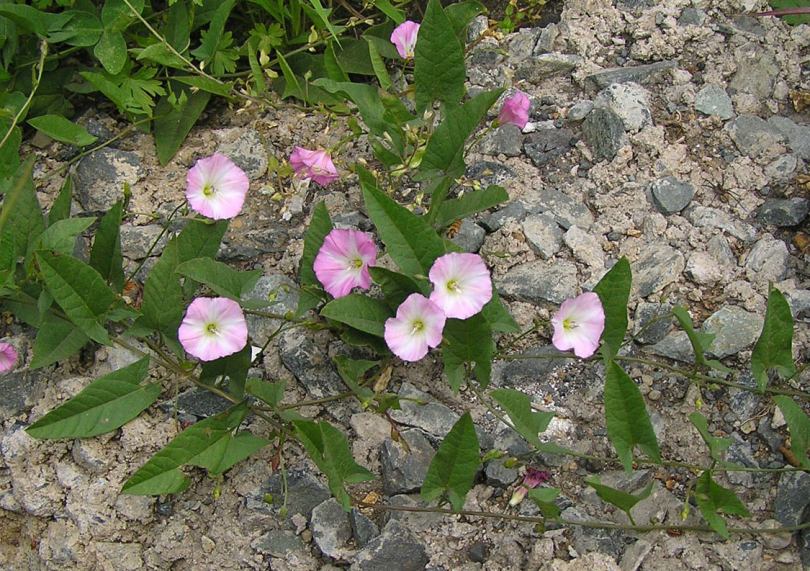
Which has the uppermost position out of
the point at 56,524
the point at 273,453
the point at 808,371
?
the point at 808,371

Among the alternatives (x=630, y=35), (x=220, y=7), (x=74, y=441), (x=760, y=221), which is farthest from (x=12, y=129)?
(x=760, y=221)

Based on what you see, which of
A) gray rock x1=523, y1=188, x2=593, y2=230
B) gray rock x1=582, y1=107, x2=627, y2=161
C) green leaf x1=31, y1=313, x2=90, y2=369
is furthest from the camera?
gray rock x1=582, y1=107, x2=627, y2=161

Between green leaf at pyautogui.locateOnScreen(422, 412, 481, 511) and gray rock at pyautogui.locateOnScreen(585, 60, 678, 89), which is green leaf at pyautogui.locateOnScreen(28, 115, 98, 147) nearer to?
green leaf at pyautogui.locateOnScreen(422, 412, 481, 511)

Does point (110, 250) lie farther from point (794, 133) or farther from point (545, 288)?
point (794, 133)

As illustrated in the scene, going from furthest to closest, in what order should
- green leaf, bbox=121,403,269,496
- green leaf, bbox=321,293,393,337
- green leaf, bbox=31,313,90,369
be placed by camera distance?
green leaf, bbox=31,313,90,369
green leaf, bbox=321,293,393,337
green leaf, bbox=121,403,269,496

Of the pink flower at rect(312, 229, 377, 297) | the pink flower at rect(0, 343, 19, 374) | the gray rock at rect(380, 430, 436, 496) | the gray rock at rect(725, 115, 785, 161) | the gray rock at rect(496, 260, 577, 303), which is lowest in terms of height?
the pink flower at rect(0, 343, 19, 374)

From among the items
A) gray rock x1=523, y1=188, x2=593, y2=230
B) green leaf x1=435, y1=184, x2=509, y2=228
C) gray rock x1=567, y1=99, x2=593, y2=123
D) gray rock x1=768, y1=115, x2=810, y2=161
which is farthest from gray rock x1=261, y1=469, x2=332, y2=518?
gray rock x1=768, y1=115, x2=810, y2=161

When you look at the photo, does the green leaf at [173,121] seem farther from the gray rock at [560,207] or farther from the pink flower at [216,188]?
the gray rock at [560,207]

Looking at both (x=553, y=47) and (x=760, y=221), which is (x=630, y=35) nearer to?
(x=553, y=47)
